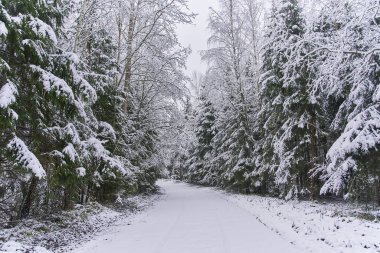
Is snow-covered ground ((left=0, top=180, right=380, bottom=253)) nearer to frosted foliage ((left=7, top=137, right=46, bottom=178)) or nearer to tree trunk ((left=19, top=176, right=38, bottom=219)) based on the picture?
frosted foliage ((left=7, top=137, right=46, bottom=178))

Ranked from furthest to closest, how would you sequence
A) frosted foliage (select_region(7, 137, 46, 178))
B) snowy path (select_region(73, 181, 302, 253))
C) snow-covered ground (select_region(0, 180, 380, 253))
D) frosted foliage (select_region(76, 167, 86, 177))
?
frosted foliage (select_region(76, 167, 86, 177)) < snowy path (select_region(73, 181, 302, 253)) < snow-covered ground (select_region(0, 180, 380, 253)) < frosted foliage (select_region(7, 137, 46, 178))

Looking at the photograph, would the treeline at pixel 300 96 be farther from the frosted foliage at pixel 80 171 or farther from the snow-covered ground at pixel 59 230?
the snow-covered ground at pixel 59 230

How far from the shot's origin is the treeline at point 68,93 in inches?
285

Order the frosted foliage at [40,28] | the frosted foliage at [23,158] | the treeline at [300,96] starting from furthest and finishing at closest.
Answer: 1. the treeline at [300,96]
2. the frosted foliage at [40,28]
3. the frosted foliage at [23,158]

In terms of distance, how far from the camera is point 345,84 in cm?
1284

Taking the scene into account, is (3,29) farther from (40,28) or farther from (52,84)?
(52,84)

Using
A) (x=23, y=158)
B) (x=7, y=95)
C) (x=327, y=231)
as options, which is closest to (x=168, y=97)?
(x=327, y=231)

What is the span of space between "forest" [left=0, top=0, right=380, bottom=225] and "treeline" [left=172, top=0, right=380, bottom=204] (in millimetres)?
70

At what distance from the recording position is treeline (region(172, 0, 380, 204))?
10742mm

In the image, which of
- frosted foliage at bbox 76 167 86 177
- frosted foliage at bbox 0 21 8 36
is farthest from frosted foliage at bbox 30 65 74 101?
frosted foliage at bbox 76 167 86 177

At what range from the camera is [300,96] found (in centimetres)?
1634

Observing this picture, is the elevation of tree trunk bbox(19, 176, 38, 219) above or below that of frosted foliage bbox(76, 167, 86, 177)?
below

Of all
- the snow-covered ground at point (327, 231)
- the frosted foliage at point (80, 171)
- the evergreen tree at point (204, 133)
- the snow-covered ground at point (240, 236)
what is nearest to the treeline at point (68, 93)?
the frosted foliage at point (80, 171)

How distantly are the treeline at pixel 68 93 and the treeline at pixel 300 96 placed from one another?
203 inches
